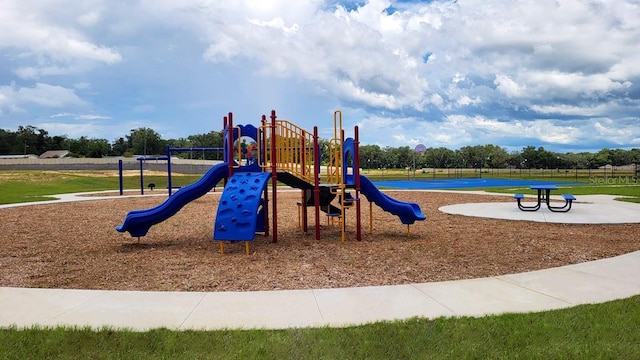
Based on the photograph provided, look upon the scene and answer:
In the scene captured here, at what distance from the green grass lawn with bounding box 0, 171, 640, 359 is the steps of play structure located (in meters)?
4.12

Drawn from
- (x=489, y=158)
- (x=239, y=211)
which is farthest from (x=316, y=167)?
(x=489, y=158)

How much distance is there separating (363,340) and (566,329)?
6.88 feet

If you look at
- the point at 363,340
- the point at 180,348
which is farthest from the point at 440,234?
the point at 180,348

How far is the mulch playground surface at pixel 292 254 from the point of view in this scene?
694 cm

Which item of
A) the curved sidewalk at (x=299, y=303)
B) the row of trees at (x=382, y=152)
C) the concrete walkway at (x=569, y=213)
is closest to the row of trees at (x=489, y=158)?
the row of trees at (x=382, y=152)

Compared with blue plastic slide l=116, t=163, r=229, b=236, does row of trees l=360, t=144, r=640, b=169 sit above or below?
above

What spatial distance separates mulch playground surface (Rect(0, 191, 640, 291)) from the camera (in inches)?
273

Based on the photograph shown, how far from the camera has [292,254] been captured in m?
8.91

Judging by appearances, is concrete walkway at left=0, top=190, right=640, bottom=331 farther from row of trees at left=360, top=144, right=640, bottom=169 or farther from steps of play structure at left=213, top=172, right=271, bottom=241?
row of trees at left=360, top=144, right=640, bottom=169

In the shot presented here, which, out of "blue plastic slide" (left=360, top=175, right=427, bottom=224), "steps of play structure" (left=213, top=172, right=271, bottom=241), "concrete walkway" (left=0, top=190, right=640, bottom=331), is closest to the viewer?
"concrete walkway" (left=0, top=190, right=640, bottom=331)

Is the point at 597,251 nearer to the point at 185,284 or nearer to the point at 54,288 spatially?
the point at 185,284

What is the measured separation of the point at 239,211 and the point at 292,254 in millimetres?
1338

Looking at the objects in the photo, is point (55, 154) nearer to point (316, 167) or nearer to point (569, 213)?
point (316, 167)

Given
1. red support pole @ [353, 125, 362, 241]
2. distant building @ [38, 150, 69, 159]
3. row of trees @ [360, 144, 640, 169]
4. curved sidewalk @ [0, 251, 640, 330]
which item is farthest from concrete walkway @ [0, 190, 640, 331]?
distant building @ [38, 150, 69, 159]
